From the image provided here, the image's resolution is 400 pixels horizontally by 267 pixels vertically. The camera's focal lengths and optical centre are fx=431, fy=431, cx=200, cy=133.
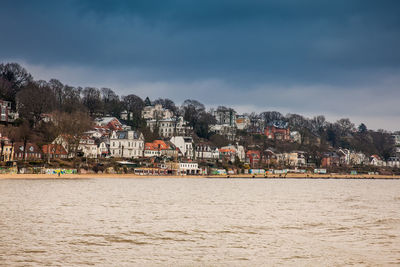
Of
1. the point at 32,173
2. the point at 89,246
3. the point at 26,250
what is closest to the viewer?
the point at 26,250

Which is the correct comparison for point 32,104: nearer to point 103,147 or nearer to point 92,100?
point 103,147

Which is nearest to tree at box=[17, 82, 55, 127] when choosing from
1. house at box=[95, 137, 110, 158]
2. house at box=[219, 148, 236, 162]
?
house at box=[95, 137, 110, 158]

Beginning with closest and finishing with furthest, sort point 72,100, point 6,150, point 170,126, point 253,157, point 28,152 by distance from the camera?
point 6,150 → point 28,152 → point 72,100 → point 253,157 → point 170,126

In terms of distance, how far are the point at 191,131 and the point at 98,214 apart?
158 metres

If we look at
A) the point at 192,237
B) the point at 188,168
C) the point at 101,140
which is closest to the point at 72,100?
the point at 101,140

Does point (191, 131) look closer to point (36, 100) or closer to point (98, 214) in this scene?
point (36, 100)

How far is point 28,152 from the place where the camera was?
104938 mm

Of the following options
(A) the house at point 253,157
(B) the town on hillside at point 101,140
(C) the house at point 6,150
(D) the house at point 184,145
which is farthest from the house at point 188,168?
(C) the house at point 6,150

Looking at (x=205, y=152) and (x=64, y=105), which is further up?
(x=64, y=105)

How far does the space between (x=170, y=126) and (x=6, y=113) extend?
79.9 metres

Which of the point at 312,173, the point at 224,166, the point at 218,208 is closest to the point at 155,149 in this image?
→ the point at 224,166

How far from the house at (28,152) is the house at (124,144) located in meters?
32.5

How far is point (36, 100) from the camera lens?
130 metres

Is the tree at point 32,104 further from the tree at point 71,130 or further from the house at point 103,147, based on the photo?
the tree at point 71,130
